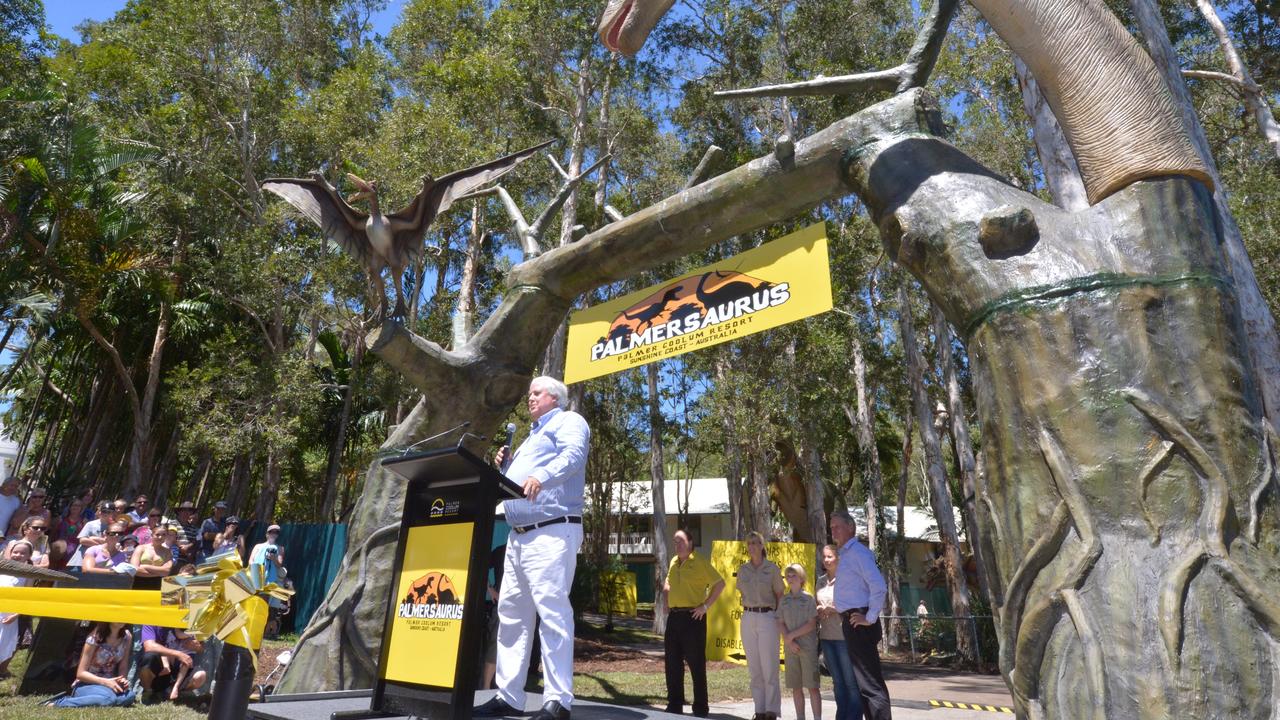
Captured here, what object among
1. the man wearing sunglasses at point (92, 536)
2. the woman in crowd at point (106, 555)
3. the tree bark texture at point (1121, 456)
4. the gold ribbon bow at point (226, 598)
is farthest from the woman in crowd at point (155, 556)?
the tree bark texture at point (1121, 456)

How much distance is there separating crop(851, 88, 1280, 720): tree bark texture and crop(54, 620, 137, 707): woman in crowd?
6.87m

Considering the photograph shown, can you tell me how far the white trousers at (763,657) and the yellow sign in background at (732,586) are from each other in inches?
204

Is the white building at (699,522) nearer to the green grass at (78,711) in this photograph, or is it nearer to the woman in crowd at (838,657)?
the woman in crowd at (838,657)

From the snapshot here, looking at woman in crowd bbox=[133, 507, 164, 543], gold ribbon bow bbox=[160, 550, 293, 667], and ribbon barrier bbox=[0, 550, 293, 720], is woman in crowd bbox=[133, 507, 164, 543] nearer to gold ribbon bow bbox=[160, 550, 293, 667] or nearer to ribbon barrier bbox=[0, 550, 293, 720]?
ribbon barrier bbox=[0, 550, 293, 720]

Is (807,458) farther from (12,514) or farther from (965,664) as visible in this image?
(12,514)

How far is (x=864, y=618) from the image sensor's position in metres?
5.96

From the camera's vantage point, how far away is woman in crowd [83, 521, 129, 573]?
7.57 m

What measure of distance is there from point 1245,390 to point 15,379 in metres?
26.2

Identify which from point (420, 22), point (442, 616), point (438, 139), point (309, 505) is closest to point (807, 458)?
point (438, 139)

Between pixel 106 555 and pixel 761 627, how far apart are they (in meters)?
6.43

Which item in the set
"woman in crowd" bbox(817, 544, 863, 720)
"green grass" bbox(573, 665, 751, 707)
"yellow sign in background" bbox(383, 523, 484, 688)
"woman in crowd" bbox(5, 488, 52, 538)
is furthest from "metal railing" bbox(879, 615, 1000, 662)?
"woman in crowd" bbox(5, 488, 52, 538)

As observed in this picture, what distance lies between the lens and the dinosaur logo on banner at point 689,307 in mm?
4699

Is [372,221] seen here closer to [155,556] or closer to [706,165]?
[706,165]

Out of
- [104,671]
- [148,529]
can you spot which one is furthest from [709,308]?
[148,529]
